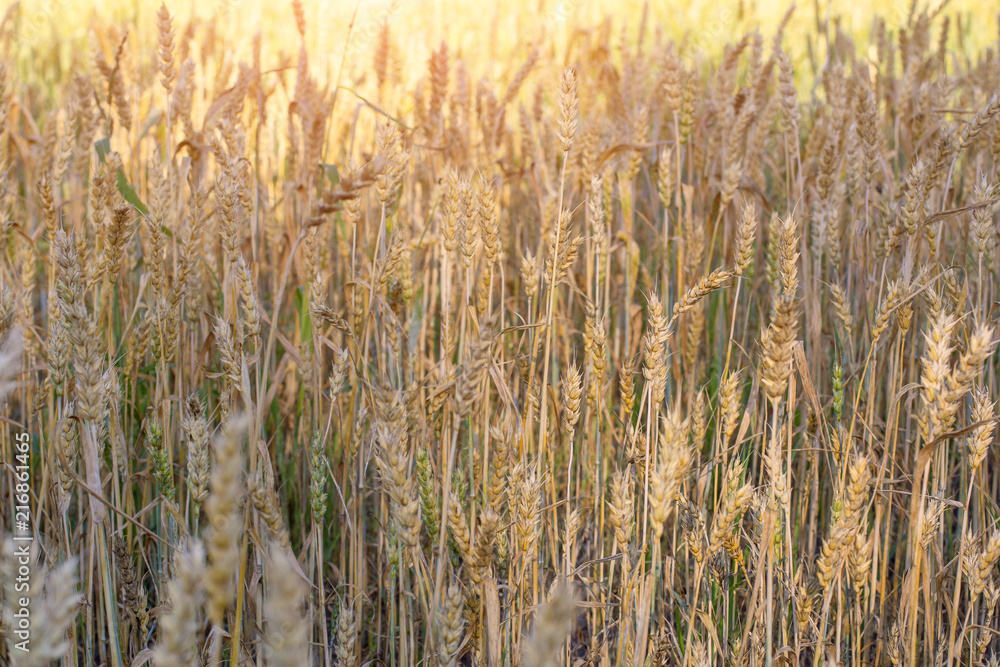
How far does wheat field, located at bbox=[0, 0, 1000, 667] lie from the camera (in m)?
0.91

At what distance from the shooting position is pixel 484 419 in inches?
48.2

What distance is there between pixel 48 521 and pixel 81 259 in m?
0.45

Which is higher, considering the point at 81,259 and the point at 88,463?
the point at 81,259

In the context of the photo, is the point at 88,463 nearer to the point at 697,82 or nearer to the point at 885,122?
the point at 697,82

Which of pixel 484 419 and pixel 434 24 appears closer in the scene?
pixel 484 419

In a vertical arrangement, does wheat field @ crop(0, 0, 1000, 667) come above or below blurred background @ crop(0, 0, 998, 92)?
below

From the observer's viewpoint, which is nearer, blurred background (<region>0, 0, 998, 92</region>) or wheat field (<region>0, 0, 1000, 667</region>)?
wheat field (<region>0, 0, 1000, 667</region>)

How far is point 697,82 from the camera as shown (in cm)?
187

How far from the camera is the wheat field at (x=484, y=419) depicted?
909mm

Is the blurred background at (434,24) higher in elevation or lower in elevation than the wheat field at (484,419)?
higher

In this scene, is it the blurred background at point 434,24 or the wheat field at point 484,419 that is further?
the blurred background at point 434,24

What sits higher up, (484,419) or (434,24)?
(434,24)

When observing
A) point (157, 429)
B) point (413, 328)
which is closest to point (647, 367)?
point (413, 328)

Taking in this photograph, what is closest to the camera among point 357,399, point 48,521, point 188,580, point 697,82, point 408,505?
point 188,580
